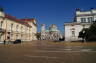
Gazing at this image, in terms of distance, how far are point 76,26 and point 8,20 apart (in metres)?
27.0

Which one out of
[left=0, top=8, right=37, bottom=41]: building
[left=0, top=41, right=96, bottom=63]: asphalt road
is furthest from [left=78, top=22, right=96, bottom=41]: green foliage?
[left=0, top=8, right=37, bottom=41]: building

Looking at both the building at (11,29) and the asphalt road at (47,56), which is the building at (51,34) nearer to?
the building at (11,29)

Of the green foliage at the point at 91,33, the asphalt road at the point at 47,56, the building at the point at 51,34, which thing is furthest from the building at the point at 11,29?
the building at the point at 51,34

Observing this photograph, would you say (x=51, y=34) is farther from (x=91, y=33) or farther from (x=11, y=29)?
(x=91, y=33)

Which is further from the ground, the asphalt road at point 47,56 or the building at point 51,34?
the building at point 51,34

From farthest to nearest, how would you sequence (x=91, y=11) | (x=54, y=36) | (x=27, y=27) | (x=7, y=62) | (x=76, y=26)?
(x=54, y=36) < (x=27, y=27) < (x=91, y=11) < (x=76, y=26) < (x=7, y=62)

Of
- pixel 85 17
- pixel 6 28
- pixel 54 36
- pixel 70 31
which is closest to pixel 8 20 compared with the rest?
pixel 6 28

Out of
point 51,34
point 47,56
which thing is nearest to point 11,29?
point 47,56

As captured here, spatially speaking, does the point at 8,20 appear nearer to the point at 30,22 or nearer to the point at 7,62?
the point at 30,22

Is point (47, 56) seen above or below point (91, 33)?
below

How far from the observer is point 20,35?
5841 centimetres

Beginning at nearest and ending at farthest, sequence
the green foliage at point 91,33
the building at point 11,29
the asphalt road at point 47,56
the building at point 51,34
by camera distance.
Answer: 1. the asphalt road at point 47,56
2. the green foliage at point 91,33
3. the building at point 11,29
4. the building at point 51,34

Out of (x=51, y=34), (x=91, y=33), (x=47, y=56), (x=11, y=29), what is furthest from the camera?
(x=51, y=34)

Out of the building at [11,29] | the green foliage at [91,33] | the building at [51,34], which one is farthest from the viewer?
the building at [51,34]
